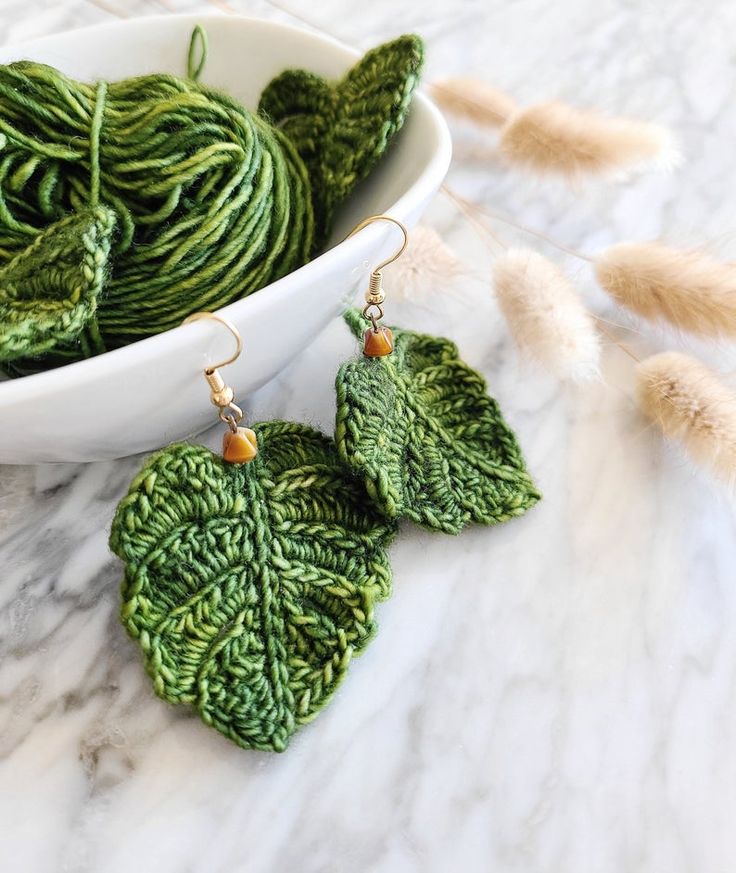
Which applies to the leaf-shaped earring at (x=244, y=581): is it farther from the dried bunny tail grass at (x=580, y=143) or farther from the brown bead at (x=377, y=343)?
the dried bunny tail grass at (x=580, y=143)

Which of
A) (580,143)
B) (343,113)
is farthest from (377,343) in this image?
(580,143)

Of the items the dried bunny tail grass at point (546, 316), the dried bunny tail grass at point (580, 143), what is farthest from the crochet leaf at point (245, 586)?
the dried bunny tail grass at point (580, 143)

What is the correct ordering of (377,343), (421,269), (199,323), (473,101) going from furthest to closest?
(473,101)
(421,269)
(377,343)
(199,323)

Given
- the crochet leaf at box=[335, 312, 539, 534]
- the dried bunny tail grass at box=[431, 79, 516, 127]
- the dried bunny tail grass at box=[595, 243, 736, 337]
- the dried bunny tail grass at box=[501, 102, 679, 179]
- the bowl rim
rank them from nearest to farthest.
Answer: the bowl rim < the crochet leaf at box=[335, 312, 539, 534] < the dried bunny tail grass at box=[595, 243, 736, 337] < the dried bunny tail grass at box=[501, 102, 679, 179] < the dried bunny tail grass at box=[431, 79, 516, 127]

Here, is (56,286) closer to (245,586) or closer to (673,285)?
(245,586)

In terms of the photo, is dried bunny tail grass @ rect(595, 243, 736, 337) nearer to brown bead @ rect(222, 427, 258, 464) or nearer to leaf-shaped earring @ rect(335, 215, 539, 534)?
leaf-shaped earring @ rect(335, 215, 539, 534)

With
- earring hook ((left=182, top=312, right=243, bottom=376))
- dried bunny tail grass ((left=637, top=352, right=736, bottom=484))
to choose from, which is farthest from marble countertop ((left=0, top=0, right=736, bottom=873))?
earring hook ((left=182, top=312, right=243, bottom=376))
